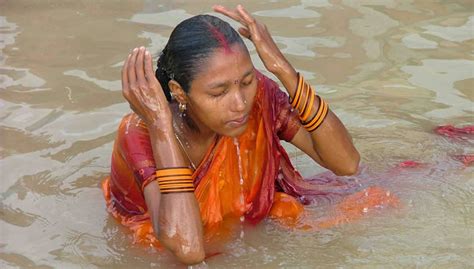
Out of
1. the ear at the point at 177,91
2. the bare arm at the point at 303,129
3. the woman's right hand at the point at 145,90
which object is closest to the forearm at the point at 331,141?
the bare arm at the point at 303,129

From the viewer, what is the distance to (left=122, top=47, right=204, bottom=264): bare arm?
405 cm

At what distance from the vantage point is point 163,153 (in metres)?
4.08

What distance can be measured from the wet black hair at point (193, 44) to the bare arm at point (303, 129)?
122mm

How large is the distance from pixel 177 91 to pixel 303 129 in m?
0.76

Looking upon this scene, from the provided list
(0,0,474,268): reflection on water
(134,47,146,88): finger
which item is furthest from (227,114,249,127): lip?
(0,0,474,268): reflection on water

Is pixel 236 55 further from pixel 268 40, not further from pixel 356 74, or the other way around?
pixel 356 74

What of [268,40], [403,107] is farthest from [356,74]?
[268,40]

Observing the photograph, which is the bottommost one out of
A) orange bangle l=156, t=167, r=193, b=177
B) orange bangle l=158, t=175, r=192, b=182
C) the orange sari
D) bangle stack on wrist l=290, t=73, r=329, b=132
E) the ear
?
the orange sari

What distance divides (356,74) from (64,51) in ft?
8.00

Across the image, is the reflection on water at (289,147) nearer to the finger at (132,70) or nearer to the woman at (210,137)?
the woman at (210,137)

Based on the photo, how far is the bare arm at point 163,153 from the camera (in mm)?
4047

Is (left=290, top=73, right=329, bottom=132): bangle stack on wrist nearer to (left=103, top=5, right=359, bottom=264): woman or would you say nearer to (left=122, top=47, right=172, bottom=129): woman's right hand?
(left=103, top=5, right=359, bottom=264): woman

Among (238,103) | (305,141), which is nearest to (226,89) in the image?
(238,103)

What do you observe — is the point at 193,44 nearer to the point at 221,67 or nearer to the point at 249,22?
the point at 221,67
